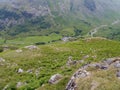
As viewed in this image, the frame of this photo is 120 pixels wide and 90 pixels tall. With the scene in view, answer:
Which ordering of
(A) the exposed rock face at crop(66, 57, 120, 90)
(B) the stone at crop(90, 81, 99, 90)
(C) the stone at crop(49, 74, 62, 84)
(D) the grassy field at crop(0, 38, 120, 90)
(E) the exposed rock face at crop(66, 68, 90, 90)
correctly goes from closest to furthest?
(B) the stone at crop(90, 81, 99, 90) → (A) the exposed rock face at crop(66, 57, 120, 90) → (E) the exposed rock face at crop(66, 68, 90, 90) → (C) the stone at crop(49, 74, 62, 84) → (D) the grassy field at crop(0, 38, 120, 90)

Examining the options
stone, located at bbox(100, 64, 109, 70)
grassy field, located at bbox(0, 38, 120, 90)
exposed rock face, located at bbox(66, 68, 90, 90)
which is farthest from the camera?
grassy field, located at bbox(0, 38, 120, 90)

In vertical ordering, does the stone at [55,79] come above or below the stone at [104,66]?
below

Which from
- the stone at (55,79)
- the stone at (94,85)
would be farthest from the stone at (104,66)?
the stone at (55,79)


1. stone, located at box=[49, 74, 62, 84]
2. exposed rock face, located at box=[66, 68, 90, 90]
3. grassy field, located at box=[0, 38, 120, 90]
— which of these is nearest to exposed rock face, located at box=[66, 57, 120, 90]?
exposed rock face, located at box=[66, 68, 90, 90]

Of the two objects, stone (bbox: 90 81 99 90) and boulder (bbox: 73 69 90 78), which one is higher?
boulder (bbox: 73 69 90 78)

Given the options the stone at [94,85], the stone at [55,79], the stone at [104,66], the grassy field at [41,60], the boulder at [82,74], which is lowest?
the grassy field at [41,60]

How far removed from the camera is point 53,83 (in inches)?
2293

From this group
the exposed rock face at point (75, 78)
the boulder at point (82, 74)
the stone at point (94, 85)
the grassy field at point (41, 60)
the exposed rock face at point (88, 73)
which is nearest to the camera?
the stone at point (94, 85)

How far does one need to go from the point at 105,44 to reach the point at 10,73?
6357 centimetres

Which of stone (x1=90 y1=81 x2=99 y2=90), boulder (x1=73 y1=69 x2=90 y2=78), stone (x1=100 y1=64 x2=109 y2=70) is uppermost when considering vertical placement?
stone (x1=100 y1=64 x2=109 y2=70)

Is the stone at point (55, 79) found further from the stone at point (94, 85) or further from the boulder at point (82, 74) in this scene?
the stone at point (94, 85)

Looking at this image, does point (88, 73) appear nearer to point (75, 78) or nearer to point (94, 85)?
point (75, 78)

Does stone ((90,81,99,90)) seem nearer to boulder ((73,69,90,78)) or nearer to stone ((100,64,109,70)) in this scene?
boulder ((73,69,90,78))

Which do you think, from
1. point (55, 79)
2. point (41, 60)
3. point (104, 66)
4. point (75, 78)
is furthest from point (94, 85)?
point (41, 60)
